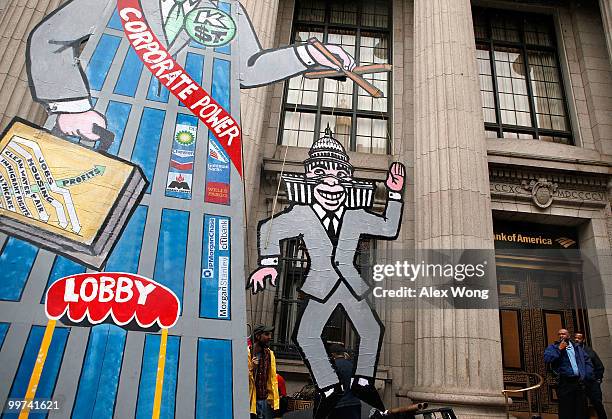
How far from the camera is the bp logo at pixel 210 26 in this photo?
7043mm

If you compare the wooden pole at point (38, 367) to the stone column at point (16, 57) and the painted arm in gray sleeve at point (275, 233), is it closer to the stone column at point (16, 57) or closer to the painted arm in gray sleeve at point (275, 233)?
the painted arm in gray sleeve at point (275, 233)

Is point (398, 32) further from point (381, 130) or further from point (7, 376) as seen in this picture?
point (7, 376)

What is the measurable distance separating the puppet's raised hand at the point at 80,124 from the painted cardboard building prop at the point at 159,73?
0.04 feet

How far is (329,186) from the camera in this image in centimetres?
605

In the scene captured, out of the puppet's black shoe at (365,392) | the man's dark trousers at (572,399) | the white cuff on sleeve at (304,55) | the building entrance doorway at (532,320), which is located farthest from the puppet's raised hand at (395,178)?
the building entrance doorway at (532,320)

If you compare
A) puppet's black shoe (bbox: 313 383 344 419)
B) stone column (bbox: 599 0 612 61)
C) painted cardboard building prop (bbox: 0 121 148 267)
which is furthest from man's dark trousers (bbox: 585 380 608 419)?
stone column (bbox: 599 0 612 61)

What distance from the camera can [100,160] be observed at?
5691mm

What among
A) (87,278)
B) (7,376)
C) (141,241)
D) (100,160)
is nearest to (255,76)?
(100,160)

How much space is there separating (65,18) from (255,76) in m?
3.02

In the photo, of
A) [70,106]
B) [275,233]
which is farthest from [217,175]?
[70,106]

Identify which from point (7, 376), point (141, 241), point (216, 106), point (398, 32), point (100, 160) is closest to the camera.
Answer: point (7, 376)

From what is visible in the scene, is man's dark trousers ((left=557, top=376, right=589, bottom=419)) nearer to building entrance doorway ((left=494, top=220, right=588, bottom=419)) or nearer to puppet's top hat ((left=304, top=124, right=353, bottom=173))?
building entrance doorway ((left=494, top=220, right=588, bottom=419))

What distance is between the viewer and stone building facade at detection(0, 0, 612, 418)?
714 centimetres

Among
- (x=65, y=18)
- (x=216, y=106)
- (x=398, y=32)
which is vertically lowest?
(x=216, y=106)
